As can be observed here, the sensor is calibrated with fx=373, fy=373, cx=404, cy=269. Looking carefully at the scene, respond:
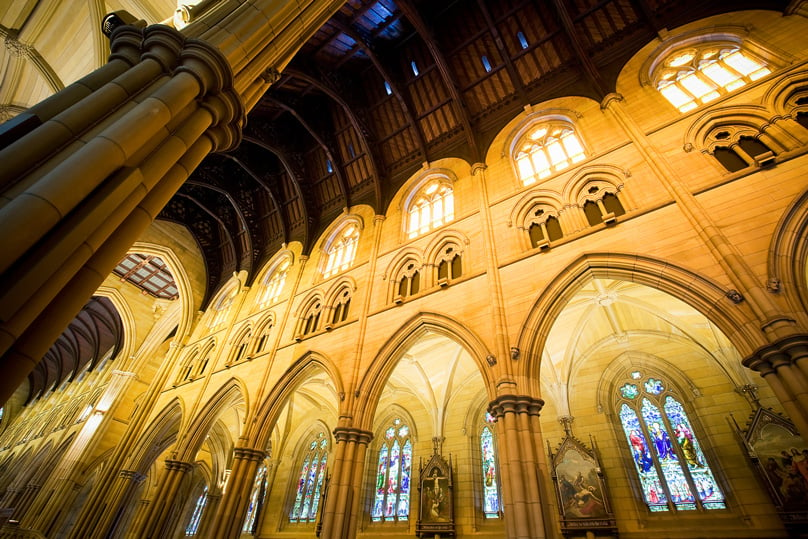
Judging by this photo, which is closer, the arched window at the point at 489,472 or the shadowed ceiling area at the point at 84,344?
the arched window at the point at 489,472

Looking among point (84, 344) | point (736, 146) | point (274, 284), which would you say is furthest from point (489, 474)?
point (84, 344)

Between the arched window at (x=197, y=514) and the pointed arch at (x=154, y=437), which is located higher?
the pointed arch at (x=154, y=437)

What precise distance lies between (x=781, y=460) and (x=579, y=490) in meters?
3.84

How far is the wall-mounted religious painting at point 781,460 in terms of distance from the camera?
6719mm

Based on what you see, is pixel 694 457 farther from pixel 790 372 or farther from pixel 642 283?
pixel 790 372

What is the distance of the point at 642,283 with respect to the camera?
20.2 ft

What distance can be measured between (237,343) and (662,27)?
1512cm

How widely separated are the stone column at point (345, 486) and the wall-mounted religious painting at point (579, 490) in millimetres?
4965

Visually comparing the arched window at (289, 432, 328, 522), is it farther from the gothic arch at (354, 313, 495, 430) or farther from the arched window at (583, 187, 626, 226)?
the arched window at (583, 187, 626, 226)

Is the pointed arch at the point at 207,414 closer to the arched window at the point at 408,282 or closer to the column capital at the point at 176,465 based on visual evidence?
the column capital at the point at 176,465

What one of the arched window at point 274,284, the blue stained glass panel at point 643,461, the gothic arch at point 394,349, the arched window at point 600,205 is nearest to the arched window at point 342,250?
the arched window at point 274,284

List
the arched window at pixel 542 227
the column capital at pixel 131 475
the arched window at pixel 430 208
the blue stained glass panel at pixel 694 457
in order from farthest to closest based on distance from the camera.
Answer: the column capital at pixel 131 475, the arched window at pixel 430 208, the blue stained glass panel at pixel 694 457, the arched window at pixel 542 227

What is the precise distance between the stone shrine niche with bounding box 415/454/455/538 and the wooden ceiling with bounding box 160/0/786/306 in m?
8.07

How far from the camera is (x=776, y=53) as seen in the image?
6949mm
